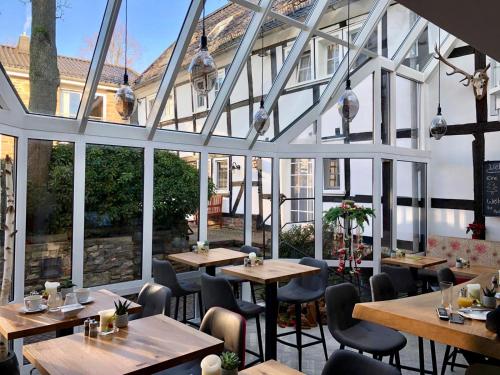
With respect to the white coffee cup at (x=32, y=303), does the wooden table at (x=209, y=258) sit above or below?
above

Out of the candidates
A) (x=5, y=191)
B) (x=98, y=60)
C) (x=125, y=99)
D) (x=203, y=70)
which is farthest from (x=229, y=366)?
(x=98, y=60)

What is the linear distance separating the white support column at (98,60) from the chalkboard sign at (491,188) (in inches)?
225

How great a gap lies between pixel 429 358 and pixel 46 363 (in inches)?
153

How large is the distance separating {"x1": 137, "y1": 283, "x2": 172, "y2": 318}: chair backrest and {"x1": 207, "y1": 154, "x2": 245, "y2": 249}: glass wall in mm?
2099

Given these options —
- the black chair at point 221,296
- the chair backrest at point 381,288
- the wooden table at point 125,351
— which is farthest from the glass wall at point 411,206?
the wooden table at point 125,351

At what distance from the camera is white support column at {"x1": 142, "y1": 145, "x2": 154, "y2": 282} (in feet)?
15.5

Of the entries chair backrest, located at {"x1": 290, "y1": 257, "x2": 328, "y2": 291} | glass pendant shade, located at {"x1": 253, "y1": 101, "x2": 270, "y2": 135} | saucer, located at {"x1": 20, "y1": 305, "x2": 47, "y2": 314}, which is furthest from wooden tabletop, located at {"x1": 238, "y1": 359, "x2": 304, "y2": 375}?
glass pendant shade, located at {"x1": 253, "y1": 101, "x2": 270, "y2": 135}

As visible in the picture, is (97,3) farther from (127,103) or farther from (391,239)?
(391,239)

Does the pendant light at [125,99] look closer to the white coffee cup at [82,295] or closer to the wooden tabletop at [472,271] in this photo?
the white coffee cup at [82,295]

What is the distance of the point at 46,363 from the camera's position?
204 centimetres

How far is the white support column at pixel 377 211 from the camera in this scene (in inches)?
230

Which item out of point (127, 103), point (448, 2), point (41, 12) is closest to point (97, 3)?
point (41, 12)

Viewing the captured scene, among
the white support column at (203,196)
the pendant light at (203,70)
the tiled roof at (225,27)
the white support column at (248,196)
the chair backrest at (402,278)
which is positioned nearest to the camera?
the pendant light at (203,70)

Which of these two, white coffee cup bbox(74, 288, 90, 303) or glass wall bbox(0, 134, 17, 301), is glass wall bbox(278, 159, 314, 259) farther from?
glass wall bbox(0, 134, 17, 301)
